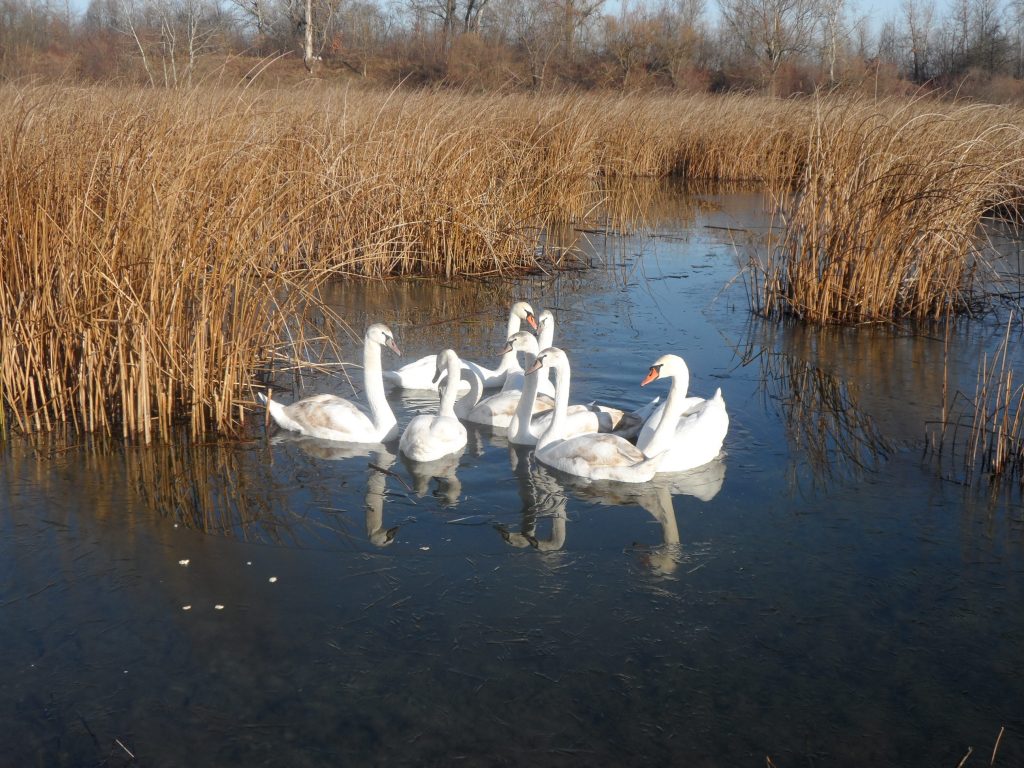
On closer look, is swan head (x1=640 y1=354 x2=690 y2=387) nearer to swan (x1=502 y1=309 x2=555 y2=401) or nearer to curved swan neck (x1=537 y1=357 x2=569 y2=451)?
curved swan neck (x1=537 y1=357 x2=569 y2=451)

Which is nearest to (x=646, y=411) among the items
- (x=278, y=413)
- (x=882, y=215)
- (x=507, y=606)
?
(x=278, y=413)

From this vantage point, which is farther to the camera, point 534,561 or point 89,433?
point 89,433

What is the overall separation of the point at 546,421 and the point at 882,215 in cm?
393

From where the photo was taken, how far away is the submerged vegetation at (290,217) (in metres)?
5.77

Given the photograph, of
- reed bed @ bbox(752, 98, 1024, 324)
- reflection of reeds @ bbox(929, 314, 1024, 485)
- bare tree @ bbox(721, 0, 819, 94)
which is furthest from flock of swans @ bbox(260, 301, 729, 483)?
bare tree @ bbox(721, 0, 819, 94)

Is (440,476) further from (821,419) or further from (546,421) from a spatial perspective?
(821,419)

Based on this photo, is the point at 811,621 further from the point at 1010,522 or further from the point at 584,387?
the point at 584,387

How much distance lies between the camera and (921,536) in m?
4.83

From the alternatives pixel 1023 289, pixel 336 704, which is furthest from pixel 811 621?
pixel 1023 289

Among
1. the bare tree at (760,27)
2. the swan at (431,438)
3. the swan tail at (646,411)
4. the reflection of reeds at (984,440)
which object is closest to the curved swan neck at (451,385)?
the swan at (431,438)

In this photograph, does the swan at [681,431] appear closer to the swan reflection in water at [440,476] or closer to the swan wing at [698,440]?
the swan wing at [698,440]

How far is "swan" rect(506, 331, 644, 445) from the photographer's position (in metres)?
6.20

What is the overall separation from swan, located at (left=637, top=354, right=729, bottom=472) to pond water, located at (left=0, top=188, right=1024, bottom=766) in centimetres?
12

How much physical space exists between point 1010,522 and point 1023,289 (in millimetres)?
6275
